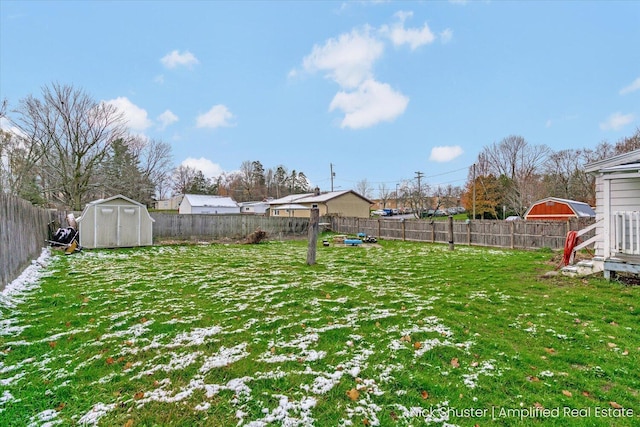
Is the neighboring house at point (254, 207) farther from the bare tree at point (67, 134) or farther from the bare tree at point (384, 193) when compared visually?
the bare tree at point (384, 193)

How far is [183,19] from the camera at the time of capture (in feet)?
36.0

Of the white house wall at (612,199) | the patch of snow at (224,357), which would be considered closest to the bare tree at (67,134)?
the patch of snow at (224,357)

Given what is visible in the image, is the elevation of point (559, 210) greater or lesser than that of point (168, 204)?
lesser

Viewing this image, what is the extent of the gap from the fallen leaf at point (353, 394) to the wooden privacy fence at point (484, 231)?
12619mm

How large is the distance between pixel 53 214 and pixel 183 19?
10.3 m

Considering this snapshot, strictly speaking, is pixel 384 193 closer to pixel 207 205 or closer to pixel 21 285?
pixel 207 205

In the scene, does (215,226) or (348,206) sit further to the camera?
(348,206)

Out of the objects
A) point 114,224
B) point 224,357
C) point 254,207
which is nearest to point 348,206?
point 254,207

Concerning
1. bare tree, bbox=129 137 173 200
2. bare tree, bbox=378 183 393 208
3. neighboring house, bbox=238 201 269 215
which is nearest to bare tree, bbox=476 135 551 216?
bare tree, bbox=378 183 393 208

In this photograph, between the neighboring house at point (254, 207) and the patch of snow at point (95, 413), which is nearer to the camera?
the patch of snow at point (95, 413)

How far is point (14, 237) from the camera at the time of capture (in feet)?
21.3

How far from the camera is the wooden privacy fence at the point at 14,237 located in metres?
5.60

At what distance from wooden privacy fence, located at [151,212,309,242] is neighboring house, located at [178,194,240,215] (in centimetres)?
1764

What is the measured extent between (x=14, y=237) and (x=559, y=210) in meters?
25.3
